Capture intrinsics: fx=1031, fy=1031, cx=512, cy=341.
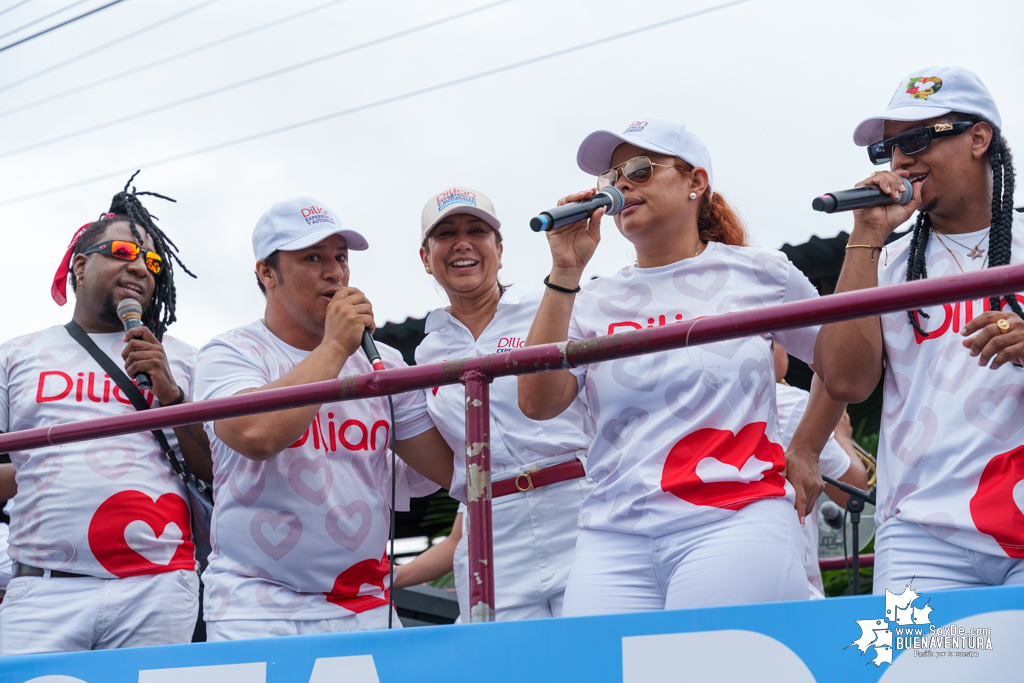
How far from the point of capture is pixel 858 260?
2367 millimetres

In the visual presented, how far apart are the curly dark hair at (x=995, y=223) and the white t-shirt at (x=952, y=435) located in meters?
0.03

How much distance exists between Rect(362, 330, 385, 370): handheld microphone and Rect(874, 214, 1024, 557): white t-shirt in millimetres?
1321

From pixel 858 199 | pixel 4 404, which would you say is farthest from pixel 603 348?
pixel 4 404

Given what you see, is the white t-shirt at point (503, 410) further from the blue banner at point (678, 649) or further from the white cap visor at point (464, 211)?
the blue banner at point (678, 649)

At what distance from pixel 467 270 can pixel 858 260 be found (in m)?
1.28

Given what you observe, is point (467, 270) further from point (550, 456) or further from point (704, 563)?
point (704, 563)

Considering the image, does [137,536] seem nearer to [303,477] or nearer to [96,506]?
[96,506]

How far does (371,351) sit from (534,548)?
2.35 ft

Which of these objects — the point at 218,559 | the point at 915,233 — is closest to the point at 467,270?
the point at 218,559

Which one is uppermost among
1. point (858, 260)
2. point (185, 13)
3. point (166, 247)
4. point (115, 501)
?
point (185, 13)

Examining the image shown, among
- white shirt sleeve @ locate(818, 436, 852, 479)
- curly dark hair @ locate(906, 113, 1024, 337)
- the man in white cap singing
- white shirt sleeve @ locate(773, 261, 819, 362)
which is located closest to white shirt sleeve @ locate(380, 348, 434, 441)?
the man in white cap singing

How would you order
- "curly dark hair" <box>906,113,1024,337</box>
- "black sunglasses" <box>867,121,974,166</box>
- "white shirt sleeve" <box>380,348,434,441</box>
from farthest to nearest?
"white shirt sleeve" <box>380,348,434,441</box> < "black sunglasses" <box>867,121,974,166</box> < "curly dark hair" <box>906,113,1024,337</box>

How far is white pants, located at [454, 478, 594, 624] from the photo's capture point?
279cm

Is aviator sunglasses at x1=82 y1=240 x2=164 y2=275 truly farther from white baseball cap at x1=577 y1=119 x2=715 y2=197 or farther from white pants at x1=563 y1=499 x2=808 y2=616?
white pants at x1=563 y1=499 x2=808 y2=616
